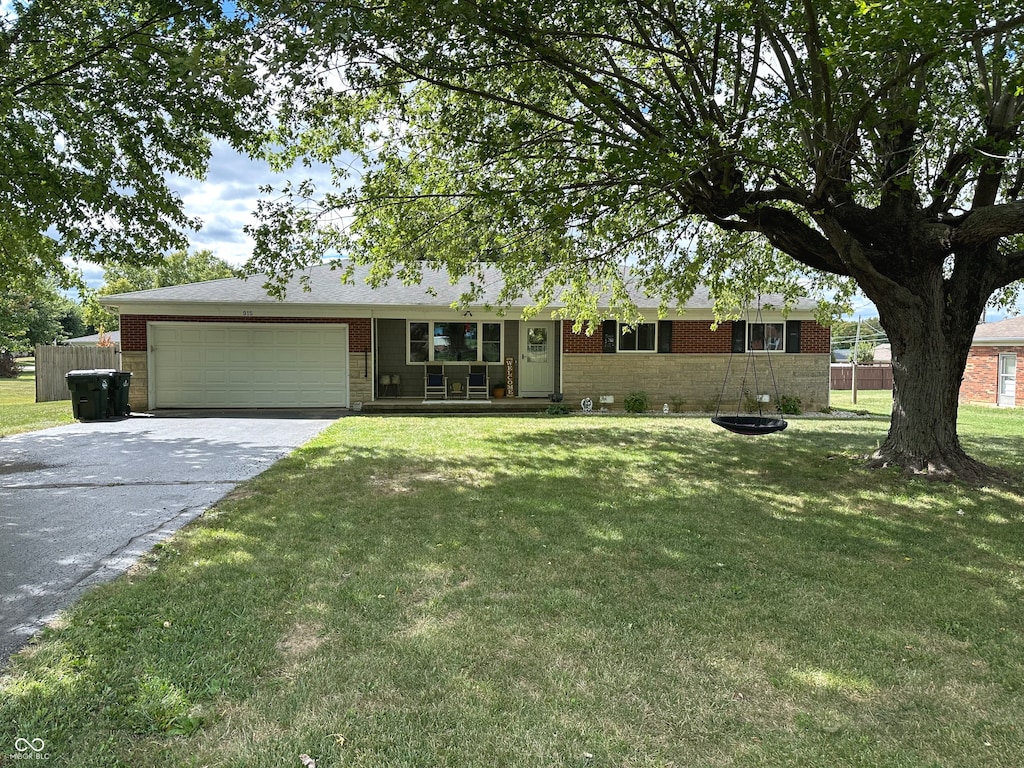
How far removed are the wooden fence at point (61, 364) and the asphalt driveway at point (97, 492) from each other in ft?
28.7

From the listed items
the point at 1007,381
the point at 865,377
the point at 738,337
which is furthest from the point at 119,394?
the point at 865,377

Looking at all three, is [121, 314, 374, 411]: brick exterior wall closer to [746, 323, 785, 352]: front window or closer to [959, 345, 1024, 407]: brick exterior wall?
[746, 323, 785, 352]: front window

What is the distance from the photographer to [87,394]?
12617mm

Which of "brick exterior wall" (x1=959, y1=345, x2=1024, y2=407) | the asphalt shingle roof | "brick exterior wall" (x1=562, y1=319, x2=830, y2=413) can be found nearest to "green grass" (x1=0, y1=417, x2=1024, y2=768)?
the asphalt shingle roof

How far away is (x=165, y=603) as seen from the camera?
3381 millimetres

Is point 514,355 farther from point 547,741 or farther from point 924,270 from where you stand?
point 547,741

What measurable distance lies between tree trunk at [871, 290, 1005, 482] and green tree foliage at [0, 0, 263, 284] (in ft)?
27.0

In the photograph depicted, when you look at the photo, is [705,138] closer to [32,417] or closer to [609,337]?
[609,337]

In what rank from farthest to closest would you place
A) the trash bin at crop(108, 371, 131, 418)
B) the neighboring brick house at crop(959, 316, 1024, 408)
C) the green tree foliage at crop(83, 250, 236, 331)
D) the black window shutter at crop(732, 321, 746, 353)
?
1. the green tree foliage at crop(83, 250, 236, 331)
2. the neighboring brick house at crop(959, 316, 1024, 408)
3. the black window shutter at crop(732, 321, 746, 353)
4. the trash bin at crop(108, 371, 131, 418)

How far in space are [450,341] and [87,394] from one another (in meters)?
8.23

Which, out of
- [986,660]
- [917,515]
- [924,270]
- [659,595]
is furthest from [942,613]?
[924,270]

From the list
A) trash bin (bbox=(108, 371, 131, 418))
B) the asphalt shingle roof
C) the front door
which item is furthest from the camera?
the front door

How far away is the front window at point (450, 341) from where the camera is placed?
15.8m

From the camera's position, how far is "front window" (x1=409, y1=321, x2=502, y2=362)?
15812 mm
